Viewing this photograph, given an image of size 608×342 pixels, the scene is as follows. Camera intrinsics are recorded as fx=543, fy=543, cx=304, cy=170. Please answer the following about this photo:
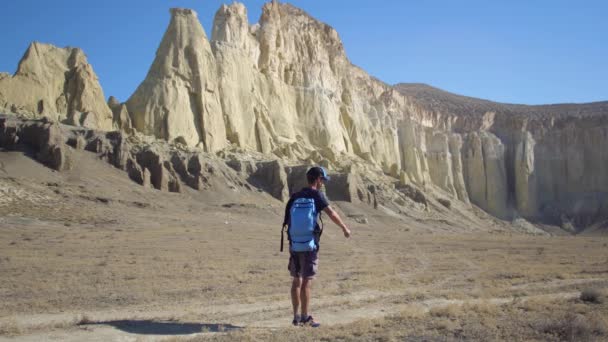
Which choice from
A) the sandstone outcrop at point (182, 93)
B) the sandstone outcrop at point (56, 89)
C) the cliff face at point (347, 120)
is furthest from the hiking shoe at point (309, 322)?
the cliff face at point (347, 120)

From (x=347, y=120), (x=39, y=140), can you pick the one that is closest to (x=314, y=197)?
A: (x=39, y=140)

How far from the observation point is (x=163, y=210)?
112 feet

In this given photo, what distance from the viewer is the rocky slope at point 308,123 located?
4416 centimetres

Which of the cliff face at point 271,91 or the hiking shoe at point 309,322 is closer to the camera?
the hiking shoe at point 309,322

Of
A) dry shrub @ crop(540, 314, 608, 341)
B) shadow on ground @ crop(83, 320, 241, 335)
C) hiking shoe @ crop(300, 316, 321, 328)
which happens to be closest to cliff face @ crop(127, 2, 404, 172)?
shadow on ground @ crop(83, 320, 241, 335)

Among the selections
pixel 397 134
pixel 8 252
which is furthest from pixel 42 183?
pixel 397 134

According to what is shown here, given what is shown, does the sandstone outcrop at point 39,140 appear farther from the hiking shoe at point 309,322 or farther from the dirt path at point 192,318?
the hiking shoe at point 309,322

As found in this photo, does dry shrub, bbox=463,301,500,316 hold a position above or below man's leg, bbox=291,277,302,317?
below

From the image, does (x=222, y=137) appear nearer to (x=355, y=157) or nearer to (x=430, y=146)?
(x=355, y=157)

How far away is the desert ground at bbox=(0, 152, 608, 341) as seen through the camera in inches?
261

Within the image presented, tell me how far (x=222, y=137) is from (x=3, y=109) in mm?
19423

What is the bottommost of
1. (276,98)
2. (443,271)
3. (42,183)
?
(443,271)

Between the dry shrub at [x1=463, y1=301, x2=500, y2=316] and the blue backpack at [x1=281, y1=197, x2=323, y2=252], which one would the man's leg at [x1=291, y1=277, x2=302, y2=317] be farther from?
the dry shrub at [x1=463, y1=301, x2=500, y2=316]

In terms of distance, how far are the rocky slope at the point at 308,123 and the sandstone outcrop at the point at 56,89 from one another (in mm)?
107
